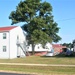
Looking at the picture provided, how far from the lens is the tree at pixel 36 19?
63312 mm

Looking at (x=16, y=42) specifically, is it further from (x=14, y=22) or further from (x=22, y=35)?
(x=14, y=22)

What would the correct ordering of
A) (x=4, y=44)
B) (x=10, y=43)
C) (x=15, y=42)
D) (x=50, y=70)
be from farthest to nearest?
(x=15, y=42) < (x=4, y=44) < (x=10, y=43) < (x=50, y=70)

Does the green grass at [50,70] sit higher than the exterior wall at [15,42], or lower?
lower

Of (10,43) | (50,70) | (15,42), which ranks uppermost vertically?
(15,42)

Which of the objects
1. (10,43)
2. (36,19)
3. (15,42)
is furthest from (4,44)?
(36,19)

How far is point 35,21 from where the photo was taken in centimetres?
6278

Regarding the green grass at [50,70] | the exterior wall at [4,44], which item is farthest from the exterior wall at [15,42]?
the green grass at [50,70]

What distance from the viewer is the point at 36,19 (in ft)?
207

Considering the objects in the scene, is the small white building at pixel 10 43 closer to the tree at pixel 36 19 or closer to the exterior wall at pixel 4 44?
the exterior wall at pixel 4 44

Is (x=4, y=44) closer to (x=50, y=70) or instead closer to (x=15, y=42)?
(x=15, y=42)

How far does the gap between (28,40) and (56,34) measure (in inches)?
325

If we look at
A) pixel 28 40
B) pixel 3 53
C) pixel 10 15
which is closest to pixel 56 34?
pixel 28 40

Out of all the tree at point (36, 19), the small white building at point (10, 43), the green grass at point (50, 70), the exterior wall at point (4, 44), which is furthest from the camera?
the tree at point (36, 19)

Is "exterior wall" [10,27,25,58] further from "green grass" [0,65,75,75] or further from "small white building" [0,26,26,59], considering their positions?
"green grass" [0,65,75,75]
